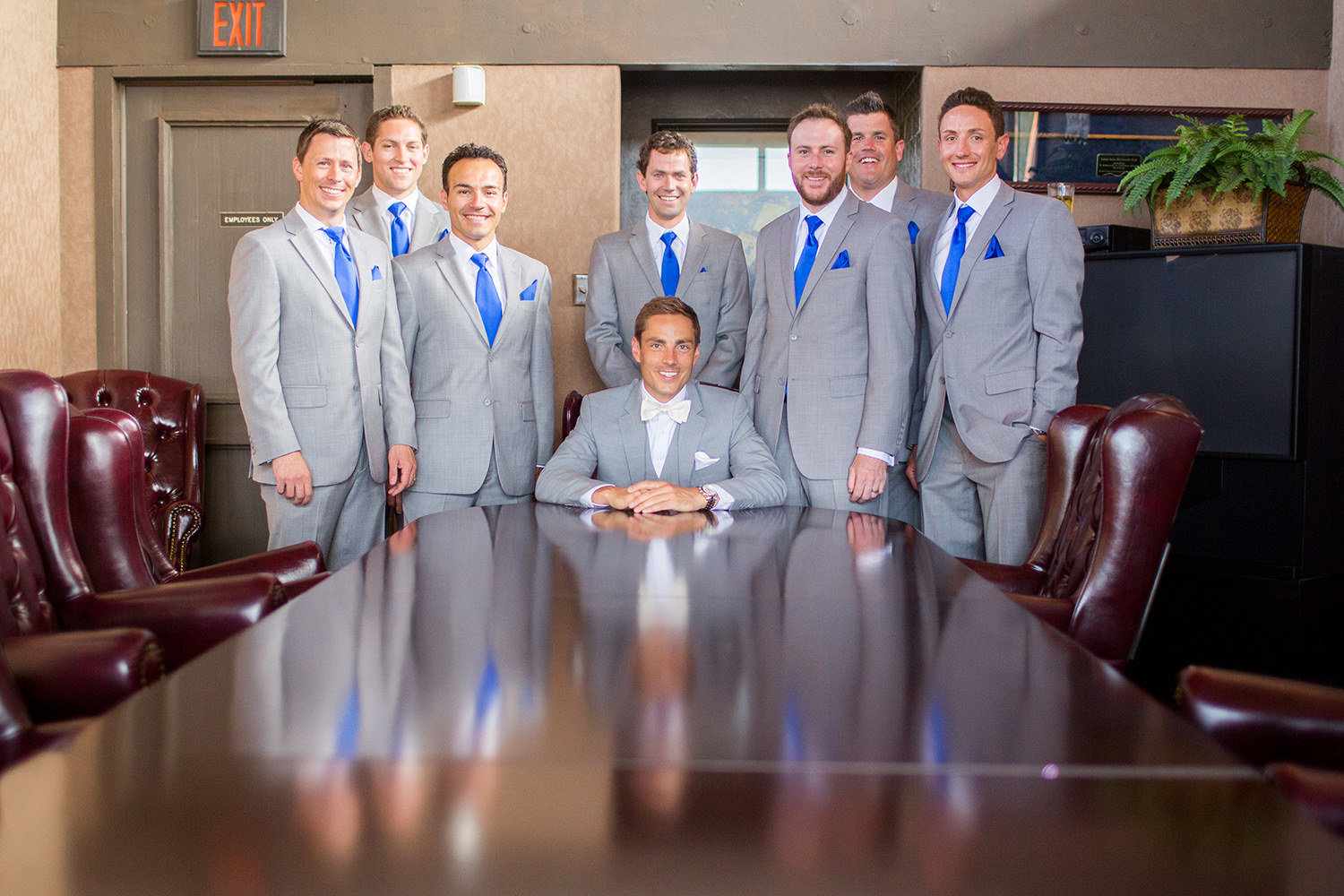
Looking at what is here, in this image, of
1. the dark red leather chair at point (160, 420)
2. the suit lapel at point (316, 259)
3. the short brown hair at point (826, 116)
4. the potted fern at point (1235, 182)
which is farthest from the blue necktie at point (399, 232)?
the potted fern at point (1235, 182)

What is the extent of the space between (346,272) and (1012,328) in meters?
1.94

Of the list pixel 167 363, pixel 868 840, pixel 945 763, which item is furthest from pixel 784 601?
pixel 167 363

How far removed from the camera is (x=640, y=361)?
116 inches

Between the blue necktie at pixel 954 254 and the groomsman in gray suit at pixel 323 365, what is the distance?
164 centimetres

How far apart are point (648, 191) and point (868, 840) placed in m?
3.06

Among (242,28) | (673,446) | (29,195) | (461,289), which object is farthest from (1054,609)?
(29,195)

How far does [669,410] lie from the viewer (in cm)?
287

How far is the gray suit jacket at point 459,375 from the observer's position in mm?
3176

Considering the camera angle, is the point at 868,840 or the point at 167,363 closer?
the point at 868,840

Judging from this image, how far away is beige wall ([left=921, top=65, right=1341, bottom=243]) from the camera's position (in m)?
4.23

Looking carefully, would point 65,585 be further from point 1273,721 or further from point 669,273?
point 669,273

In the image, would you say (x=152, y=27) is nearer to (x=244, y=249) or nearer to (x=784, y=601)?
(x=244, y=249)

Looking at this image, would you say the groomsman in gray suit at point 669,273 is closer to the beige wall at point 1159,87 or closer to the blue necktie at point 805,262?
the blue necktie at point 805,262

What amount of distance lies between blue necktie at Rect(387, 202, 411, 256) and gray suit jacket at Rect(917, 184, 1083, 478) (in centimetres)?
188
